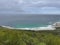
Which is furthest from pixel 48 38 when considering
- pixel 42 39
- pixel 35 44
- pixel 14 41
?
pixel 14 41

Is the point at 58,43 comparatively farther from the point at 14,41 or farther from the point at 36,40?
the point at 14,41

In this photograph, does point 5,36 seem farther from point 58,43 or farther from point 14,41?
point 58,43

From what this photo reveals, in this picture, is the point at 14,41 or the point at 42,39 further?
the point at 42,39

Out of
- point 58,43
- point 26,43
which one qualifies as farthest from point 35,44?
point 58,43

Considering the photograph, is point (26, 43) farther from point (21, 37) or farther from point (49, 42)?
point (49, 42)

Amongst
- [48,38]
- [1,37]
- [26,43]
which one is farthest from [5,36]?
[48,38]

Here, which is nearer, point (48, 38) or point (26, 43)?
point (26, 43)

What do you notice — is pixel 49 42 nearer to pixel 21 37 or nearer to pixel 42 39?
pixel 42 39
